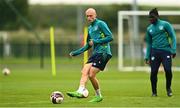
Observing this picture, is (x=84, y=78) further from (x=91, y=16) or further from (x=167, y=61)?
(x=167, y=61)

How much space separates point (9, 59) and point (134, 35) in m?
18.8

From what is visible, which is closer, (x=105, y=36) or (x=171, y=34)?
(x=105, y=36)

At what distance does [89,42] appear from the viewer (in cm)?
1742

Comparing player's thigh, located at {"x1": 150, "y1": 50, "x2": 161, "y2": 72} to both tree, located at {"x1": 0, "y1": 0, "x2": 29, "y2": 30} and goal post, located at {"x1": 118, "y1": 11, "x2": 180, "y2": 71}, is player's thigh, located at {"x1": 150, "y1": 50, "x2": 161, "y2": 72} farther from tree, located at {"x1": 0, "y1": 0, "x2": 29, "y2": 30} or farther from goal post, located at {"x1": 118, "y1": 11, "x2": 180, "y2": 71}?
tree, located at {"x1": 0, "y1": 0, "x2": 29, "y2": 30}

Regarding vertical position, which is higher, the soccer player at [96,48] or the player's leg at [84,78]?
the soccer player at [96,48]

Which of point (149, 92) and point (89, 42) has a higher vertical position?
point (89, 42)

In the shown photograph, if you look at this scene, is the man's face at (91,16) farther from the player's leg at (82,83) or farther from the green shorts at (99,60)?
the player's leg at (82,83)

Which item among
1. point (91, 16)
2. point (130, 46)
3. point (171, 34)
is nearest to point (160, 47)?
point (171, 34)

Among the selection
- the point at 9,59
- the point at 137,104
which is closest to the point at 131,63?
the point at 9,59

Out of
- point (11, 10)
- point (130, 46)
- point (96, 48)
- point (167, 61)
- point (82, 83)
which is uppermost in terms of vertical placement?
point (11, 10)

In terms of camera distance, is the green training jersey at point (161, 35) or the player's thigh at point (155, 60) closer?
the green training jersey at point (161, 35)

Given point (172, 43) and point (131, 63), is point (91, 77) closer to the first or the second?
point (172, 43)

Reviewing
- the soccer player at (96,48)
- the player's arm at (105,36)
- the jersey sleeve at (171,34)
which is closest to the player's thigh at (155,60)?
the jersey sleeve at (171,34)

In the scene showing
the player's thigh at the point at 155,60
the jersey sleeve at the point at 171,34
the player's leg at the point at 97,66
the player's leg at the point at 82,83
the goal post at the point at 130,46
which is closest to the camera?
the player's leg at the point at 82,83
